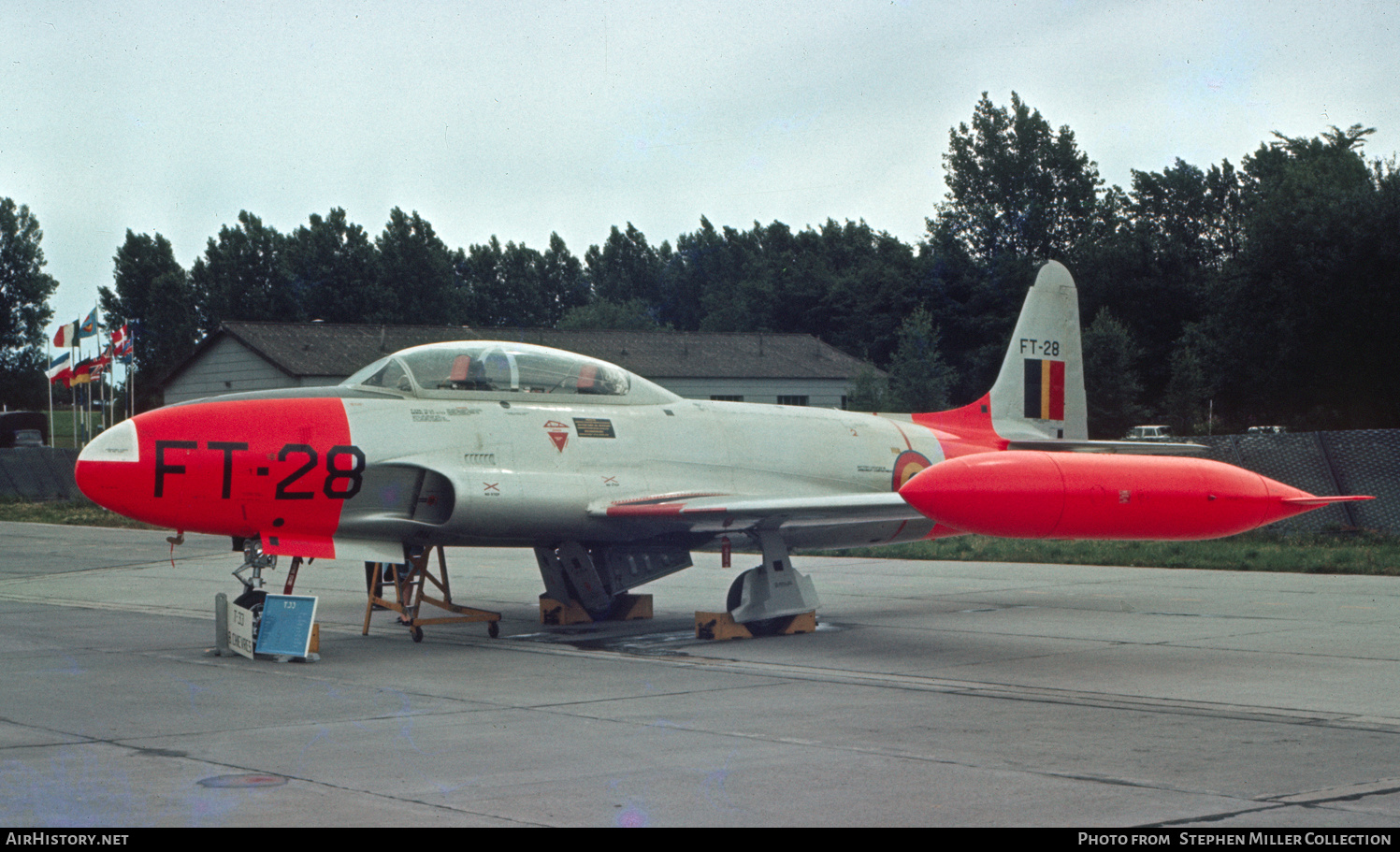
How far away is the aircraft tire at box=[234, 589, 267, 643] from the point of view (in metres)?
11.6

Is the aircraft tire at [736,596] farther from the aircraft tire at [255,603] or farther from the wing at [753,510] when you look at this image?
the aircraft tire at [255,603]

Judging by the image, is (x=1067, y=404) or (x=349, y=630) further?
(x=1067, y=404)

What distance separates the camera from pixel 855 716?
8.53 metres

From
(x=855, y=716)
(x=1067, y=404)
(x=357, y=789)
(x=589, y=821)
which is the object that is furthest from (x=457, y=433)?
(x=1067, y=404)

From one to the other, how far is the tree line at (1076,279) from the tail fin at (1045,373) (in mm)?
25528

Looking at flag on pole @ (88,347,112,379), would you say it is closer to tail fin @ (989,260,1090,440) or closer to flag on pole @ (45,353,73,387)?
flag on pole @ (45,353,73,387)

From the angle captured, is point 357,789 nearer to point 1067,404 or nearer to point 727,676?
point 727,676

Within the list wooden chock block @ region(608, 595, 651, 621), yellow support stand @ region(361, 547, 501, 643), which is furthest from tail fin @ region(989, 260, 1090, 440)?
yellow support stand @ region(361, 547, 501, 643)

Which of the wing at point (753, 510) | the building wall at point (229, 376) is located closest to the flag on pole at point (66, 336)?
the building wall at point (229, 376)

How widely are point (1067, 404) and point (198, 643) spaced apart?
11.1 metres

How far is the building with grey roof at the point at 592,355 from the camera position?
4369cm

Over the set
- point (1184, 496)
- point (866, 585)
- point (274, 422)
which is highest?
point (274, 422)

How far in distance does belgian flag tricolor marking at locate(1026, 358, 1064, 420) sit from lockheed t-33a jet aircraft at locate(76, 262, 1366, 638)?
1862mm

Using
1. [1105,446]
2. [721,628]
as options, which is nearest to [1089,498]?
[721,628]
